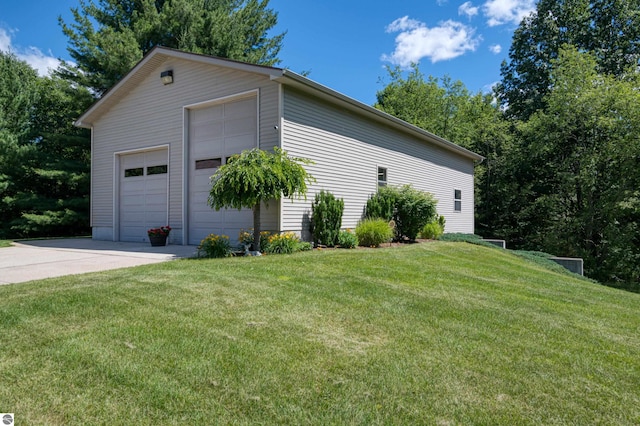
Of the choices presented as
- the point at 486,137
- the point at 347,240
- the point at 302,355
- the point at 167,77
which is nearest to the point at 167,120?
the point at 167,77

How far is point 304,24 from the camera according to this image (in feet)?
54.4

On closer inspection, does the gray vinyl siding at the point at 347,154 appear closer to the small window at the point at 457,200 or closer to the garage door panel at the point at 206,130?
the small window at the point at 457,200

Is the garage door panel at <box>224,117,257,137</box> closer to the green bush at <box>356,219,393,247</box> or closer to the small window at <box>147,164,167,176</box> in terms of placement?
the small window at <box>147,164,167,176</box>

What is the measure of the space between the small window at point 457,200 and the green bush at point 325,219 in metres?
9.67

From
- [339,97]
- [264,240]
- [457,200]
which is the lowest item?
[264,240]

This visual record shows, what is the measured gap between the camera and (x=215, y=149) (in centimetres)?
945

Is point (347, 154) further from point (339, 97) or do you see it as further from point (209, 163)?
point (209, 163)

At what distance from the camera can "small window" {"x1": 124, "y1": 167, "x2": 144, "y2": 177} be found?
1114 centimetres

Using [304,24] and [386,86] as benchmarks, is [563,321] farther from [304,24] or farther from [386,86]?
[386,86]

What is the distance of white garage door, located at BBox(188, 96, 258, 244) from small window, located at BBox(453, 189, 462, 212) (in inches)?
444

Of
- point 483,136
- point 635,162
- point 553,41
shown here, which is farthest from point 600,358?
point 553,41

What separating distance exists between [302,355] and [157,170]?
9.42 m

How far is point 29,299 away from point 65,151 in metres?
16.7

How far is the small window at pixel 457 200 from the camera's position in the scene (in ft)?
55.6
